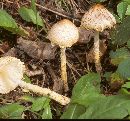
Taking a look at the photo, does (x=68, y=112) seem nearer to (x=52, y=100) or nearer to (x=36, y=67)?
(x=52, y=100)

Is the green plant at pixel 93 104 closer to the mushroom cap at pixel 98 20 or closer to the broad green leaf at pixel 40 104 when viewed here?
the broad green leaf at pixel 40 104

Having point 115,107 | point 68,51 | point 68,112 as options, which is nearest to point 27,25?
point 68,51

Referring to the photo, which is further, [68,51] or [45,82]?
[68,51]

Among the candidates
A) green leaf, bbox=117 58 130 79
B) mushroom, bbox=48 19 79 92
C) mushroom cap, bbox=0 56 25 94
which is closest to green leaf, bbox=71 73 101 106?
green leaf, bbox=117 58 130 79

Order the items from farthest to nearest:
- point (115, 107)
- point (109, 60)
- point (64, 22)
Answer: point (109, 60) → point (64, 22) → point (115, 107)

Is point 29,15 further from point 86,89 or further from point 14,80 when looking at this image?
point 86,89

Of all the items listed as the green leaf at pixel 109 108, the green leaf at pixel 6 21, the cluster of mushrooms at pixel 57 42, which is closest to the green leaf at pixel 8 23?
the green leaf at pixel 6 21
